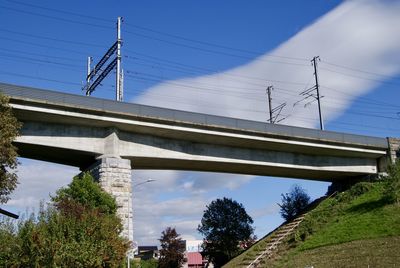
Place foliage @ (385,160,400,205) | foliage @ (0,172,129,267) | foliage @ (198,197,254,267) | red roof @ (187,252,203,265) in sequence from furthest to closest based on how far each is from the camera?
red roof @ (187,252,203,265), foliage @ (198,197,254,267), foliage @ (385,160,400,205), foliage @ (0,172,129,267)

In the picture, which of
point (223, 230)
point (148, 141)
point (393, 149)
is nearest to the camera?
point (148, 141)

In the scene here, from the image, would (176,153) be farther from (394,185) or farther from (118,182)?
(394,185)

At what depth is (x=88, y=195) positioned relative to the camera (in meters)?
26.0

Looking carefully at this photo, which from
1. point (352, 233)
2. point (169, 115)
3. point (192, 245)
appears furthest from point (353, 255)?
point (192, 245)

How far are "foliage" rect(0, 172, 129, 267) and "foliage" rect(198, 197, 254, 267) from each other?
128 feet

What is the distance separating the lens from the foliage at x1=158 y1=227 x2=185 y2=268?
6919 cm

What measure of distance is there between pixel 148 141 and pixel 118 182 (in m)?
3.76

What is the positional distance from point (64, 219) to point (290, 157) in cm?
2459

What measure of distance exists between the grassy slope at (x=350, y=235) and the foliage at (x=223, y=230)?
58.6 ft

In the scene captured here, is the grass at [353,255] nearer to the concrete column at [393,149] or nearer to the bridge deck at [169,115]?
the bridge deck at [169,115]

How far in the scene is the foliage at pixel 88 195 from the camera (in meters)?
25.9

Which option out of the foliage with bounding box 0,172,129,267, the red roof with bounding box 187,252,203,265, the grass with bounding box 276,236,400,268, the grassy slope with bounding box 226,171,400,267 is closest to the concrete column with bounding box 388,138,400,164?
the grassy slope with bounding box 226,171,400,267

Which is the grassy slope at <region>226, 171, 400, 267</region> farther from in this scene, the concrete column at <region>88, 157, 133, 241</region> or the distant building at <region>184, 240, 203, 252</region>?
the distant building at <region>184, 240, 203, 252</region>

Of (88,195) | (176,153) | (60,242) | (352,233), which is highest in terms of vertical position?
(176,153)
